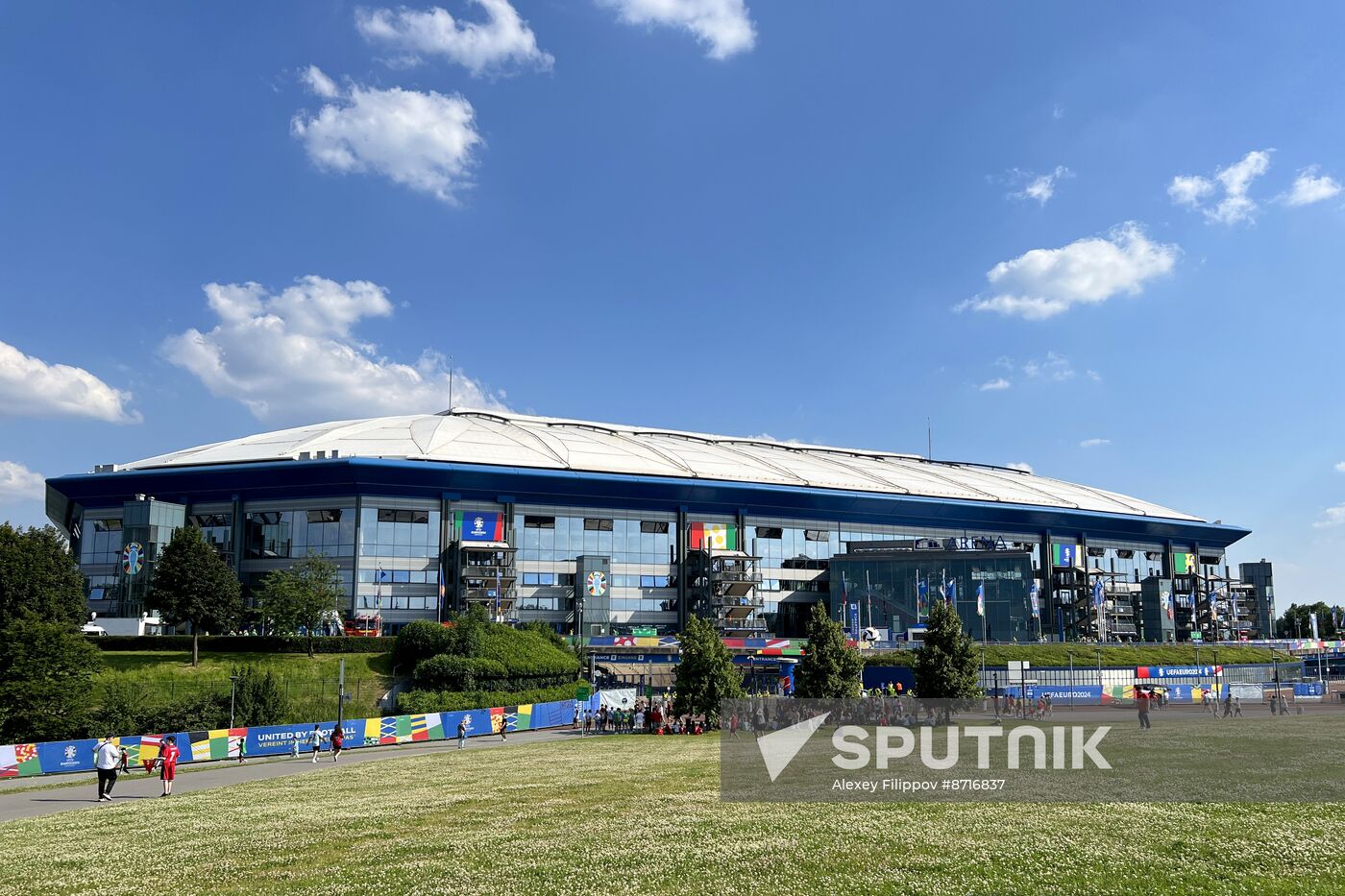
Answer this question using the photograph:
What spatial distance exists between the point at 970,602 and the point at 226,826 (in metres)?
98.3

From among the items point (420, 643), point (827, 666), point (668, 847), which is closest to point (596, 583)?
point (420, 643)

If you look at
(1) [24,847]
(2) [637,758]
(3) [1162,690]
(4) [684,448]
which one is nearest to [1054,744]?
(2) [637,758]

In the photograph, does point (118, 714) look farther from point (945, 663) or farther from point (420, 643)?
point (945, 663)

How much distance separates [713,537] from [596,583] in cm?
1437

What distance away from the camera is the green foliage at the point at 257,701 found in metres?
51.6

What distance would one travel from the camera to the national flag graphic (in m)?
107

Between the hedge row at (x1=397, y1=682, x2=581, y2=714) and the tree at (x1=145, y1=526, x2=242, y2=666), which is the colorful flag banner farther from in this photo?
the hedge row at (x1=397, y1=682, x2=581, y2=714)

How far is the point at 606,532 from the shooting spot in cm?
10562

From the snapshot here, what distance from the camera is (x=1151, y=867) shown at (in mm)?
15453

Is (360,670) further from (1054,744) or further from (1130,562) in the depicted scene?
(1130,562)

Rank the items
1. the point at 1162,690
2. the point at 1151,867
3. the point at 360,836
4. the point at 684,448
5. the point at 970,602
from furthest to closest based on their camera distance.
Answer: the point at 684,448 → the point at 970,602 → the point at 1162,690 → the point at 360,836 → the point at 1151,867

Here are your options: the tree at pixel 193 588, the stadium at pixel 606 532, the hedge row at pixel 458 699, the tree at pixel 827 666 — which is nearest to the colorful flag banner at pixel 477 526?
the stadium at pixel 606 532

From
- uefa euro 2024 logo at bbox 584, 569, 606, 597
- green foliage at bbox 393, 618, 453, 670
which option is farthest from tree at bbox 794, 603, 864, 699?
uefa euro 2024 logo at bbox 584, 569, 606, 597

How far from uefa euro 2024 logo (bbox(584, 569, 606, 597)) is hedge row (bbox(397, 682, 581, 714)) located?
110 ft
